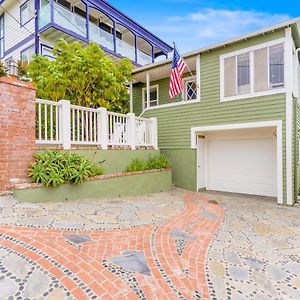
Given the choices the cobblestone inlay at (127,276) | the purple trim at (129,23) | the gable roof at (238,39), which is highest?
the purple trim at (129,23)

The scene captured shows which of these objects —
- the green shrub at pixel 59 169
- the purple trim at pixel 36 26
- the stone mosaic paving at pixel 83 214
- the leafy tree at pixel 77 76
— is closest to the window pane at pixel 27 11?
the purple trim at pixel 36 26

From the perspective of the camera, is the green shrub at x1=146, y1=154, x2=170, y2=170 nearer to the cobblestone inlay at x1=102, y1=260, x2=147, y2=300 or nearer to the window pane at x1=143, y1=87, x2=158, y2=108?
the window pane at x1=143, y1=87, x2=158, y2=108

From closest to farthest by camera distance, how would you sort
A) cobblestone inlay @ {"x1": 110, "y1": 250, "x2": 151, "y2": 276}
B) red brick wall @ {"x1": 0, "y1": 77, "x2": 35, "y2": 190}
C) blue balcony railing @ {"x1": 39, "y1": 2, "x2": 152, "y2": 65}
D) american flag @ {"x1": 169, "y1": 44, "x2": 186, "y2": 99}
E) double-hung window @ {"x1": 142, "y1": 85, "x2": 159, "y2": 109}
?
cobblestone inlay @ {"x1": 110, "y1": 250, "x2": 151, "y2": 276}, red brick wall @ {"x1": 0, "y1": 77, "x2": 35, "y2": 190}, american flag @ {"x1": 169, "y1": 44, "x2": 186, "y2": 99}, blue balcony railing @ {"x1": 39, "y1": 2, "x2": 152, "y2": 65}, double-hung window @ {"x1": 142, "y1": 85, "x2": 159, "y2": 109}

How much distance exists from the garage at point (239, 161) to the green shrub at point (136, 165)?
271 cm

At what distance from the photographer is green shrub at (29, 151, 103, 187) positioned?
17.6 feet

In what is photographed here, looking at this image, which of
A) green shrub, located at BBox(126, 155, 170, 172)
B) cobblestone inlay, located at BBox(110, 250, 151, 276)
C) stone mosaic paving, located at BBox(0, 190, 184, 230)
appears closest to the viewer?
cobblestone inlay, located at BBox(110, 250, 151, 276)

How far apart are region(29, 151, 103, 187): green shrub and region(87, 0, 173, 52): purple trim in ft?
37.1

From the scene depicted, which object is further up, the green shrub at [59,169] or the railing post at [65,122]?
the railing post at [65,122]

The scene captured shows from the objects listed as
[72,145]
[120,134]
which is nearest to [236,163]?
[120,134]

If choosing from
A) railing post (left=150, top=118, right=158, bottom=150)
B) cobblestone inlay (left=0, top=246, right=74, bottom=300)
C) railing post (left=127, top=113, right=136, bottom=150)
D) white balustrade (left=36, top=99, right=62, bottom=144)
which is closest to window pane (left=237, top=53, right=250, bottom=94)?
railing post (left=150, top=118, right=158, bottom=150)

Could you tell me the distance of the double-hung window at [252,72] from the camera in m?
7.88

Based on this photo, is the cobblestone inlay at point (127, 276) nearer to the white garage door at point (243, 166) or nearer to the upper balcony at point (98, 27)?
the white garage door at point (243, 166)

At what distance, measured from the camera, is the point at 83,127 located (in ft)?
22.8

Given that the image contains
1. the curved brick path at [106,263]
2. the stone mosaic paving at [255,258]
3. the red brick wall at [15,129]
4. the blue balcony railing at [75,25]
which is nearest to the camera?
the curved brick path at [106,263]
